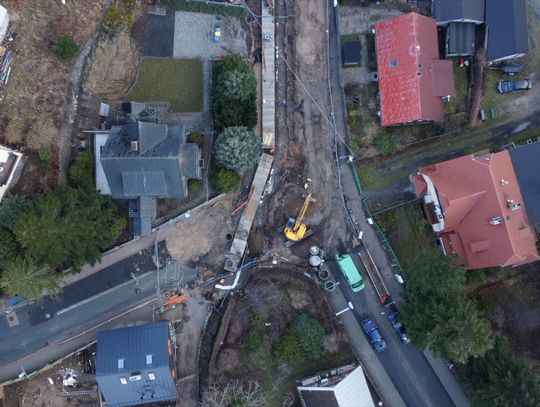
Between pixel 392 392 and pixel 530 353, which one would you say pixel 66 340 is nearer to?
pixel 392 392

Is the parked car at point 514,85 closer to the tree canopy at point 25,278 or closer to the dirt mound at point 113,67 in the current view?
the dirt mound at point 113,67

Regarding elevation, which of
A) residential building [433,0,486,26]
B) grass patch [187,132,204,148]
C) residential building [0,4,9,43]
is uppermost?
residential building [433,0,486,26]

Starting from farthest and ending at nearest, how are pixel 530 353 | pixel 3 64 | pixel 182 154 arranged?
pixel 530 353, pixel 182 154, pixel 3 64

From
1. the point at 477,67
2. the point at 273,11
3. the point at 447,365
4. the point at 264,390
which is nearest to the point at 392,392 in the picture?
the point at 447,365

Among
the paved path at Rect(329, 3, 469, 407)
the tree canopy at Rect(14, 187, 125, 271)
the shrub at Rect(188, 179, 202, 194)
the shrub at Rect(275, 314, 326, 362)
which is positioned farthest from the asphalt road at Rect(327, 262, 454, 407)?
the tree canopy at Rect(14, 187, 125, 271)

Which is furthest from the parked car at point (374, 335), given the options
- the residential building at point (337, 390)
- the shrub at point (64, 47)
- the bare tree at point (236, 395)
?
the shrub at point (64, 47)

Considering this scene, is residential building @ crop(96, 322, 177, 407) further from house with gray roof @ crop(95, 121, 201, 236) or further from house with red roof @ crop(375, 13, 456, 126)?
house with red roof @ crop(375, 13, 456, 126)
